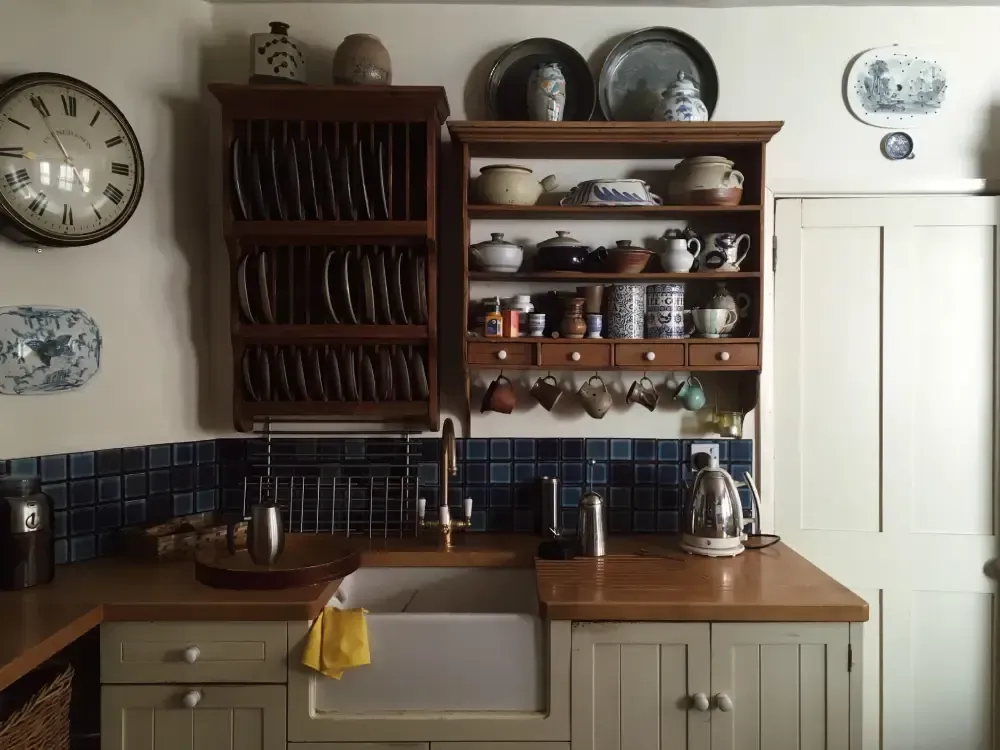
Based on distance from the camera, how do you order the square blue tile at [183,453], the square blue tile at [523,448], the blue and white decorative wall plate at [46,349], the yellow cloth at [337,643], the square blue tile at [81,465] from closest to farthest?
the yellow cloth at [337,643] < the blue and white decorative wall plate at [46,349] < the square blue tile at [81,465] < the square blue tile at [183,453] < the square blue tile at [523,448]

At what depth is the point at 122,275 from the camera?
2.09 meters

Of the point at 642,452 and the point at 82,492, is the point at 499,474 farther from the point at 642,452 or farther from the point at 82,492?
the point at 82,492

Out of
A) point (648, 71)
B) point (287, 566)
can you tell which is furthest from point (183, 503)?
point (648, 71)

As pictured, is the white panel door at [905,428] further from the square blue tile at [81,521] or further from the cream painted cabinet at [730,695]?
the square blue tile at [81,521]

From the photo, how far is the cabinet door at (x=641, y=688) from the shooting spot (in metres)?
1.67

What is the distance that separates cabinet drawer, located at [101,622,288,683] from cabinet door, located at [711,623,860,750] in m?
1.01

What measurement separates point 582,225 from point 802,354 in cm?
80

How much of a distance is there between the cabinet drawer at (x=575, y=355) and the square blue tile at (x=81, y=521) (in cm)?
134

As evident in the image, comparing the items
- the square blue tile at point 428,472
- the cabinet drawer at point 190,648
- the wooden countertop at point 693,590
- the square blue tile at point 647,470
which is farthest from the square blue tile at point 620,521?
the cabinet drawer at point 190,648

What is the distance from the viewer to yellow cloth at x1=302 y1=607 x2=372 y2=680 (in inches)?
64.5

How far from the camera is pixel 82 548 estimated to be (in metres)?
2.04

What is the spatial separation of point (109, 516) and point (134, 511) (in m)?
0.07

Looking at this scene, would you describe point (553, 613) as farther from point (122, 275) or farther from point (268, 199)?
point (122, 275)

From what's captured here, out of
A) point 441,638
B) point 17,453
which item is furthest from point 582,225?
point 17,453
